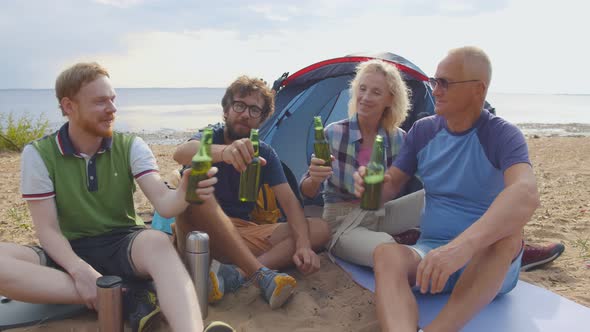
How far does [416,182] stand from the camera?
163 inches

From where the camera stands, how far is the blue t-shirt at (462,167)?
2.63 m

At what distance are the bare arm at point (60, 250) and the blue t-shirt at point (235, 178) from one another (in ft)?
3.40

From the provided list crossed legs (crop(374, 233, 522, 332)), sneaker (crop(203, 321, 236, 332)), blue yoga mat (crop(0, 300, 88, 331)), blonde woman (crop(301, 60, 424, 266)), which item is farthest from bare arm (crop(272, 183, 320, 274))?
blue yoga mat (crop(0, 300, 88, 331))

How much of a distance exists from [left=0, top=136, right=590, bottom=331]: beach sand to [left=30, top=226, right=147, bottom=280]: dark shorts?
0.31 metres

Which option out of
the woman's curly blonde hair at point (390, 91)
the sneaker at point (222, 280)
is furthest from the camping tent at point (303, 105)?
the sneaker at point (222, 280)

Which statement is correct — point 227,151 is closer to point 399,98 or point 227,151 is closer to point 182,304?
point 182,304

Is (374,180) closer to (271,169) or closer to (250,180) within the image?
(250,180)

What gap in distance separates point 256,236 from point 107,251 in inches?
40.1

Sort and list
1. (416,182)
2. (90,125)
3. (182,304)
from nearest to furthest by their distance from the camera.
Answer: (182,304) < (90,125) < (416,182)

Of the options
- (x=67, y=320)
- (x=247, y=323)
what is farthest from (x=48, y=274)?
(x=247, y=323)

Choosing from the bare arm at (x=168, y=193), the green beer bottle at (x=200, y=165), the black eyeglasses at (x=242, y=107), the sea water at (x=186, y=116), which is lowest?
the sea water at (x=186, y=116)

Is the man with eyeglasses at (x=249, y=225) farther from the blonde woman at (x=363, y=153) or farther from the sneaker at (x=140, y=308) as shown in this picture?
the sneaker at (x=140, y=308)

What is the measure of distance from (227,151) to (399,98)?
1513 mm

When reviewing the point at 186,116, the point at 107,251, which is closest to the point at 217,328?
the point at 107,251
